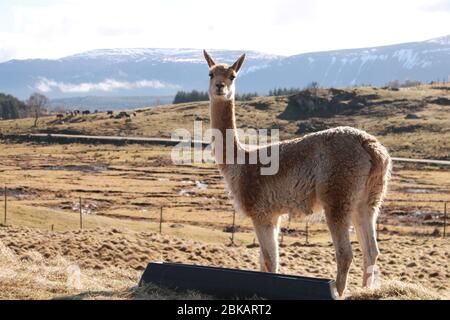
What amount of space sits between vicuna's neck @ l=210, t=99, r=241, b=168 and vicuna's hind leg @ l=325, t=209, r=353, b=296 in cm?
224

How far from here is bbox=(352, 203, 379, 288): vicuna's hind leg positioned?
10336 millimetres

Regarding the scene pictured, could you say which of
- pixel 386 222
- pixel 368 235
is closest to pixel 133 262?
pixel 368 235

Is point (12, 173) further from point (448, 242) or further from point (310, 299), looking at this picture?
point (310, 299)

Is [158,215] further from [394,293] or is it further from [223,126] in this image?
[394,293]

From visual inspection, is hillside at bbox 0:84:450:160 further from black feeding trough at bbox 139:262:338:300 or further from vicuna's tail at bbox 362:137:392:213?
black feeding trough at bbox 139:262:338:300

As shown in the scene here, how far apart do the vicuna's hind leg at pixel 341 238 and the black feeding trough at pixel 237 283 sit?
114 centimetres

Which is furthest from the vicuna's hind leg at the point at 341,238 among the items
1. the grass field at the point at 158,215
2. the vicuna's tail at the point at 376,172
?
the vicuna's tail at the point at 376,172

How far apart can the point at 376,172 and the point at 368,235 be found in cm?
106

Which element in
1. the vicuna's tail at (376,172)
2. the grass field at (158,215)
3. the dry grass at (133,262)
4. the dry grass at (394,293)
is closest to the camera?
the dry grass at (394,293)

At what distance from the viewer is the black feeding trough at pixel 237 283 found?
8.64m

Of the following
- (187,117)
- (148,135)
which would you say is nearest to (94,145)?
(148,135)

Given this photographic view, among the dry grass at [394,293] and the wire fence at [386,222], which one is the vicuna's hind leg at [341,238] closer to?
the dry grass at [394,293]

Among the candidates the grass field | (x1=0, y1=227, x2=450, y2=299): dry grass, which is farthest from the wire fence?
(x1=0, y1=227, x2=450, y2=299): dry grass

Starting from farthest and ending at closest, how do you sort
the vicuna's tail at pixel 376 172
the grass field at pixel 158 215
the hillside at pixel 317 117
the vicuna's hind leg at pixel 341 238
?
1. the hillside at pixel 317 117
2. the grass field at pixel 158 215
3. the vicuna's tail at pixel 376 172
4. the vicuna's hind leg at pixel 341 238
